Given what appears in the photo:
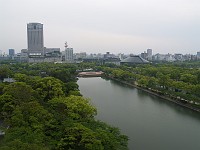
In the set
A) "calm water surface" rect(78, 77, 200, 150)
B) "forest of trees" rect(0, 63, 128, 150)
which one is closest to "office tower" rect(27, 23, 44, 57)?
"calm water surface" rect(78, 77, 200, 150)

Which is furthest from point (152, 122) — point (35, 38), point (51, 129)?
point (35, 38)

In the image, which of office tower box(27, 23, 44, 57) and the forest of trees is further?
office tower box(27, 23, 44, 57)

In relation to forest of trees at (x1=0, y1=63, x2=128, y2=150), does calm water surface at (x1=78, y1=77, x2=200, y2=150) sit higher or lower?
lower

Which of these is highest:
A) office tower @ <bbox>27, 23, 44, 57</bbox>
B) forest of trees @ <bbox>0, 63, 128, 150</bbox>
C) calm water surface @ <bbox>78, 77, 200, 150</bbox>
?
office tower @ <bbox>27, 23, 44, 57</bbox>

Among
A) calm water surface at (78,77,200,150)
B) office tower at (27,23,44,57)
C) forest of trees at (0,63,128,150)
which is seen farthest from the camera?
office tower at (27,23,44,57)

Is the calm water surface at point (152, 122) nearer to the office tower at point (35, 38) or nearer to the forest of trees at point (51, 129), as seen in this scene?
the forest of trees at point (51, 129)

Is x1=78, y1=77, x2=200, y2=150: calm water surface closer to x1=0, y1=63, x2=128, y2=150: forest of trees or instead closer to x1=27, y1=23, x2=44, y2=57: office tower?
x1=0, y1=63, x2=128, y2=150: forest of trees

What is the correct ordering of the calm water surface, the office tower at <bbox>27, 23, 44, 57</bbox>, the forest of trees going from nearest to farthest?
the forest of trees, the calm water surface, the office tower at <bbox>27, 23, 44, 57</bbox>
